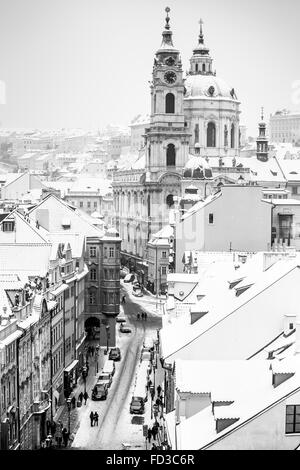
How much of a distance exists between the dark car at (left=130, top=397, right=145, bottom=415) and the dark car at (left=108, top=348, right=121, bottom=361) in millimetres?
8208

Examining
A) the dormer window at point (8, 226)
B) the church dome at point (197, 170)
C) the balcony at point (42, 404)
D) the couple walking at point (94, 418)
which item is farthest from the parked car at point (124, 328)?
the church dome at point (197, 170)

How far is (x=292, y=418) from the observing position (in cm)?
1480

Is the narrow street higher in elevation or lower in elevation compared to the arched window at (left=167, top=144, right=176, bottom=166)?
lower

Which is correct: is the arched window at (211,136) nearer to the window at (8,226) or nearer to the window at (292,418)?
the window at (8,226)

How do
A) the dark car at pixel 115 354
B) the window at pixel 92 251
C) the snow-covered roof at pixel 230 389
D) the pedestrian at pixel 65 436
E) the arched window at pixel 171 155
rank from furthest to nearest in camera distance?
the arched window at pixel 171 155 → the window at pixel 92 251 → the dark car at pixel 115 354 → the pedestrian at pixel 65 436 → the snow-covered roof at pixel 230 389

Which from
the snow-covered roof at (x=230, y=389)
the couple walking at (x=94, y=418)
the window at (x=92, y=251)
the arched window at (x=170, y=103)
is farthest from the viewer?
the arched window at (x=170, y=103)

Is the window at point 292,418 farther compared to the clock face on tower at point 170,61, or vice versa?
the clock face on tower at point 170,61

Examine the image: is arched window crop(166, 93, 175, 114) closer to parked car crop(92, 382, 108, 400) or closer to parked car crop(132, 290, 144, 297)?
parked car crop(132, 290, 144, 297)

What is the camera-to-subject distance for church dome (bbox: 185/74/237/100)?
259ft

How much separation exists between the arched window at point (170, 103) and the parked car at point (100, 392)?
133 ft

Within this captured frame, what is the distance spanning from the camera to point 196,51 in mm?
80812

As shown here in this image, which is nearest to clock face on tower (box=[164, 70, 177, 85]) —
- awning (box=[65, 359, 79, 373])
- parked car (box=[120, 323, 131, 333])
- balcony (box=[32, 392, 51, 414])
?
parked car (box=[120, 323, 131, 333])

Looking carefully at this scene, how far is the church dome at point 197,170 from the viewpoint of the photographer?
6894cm
